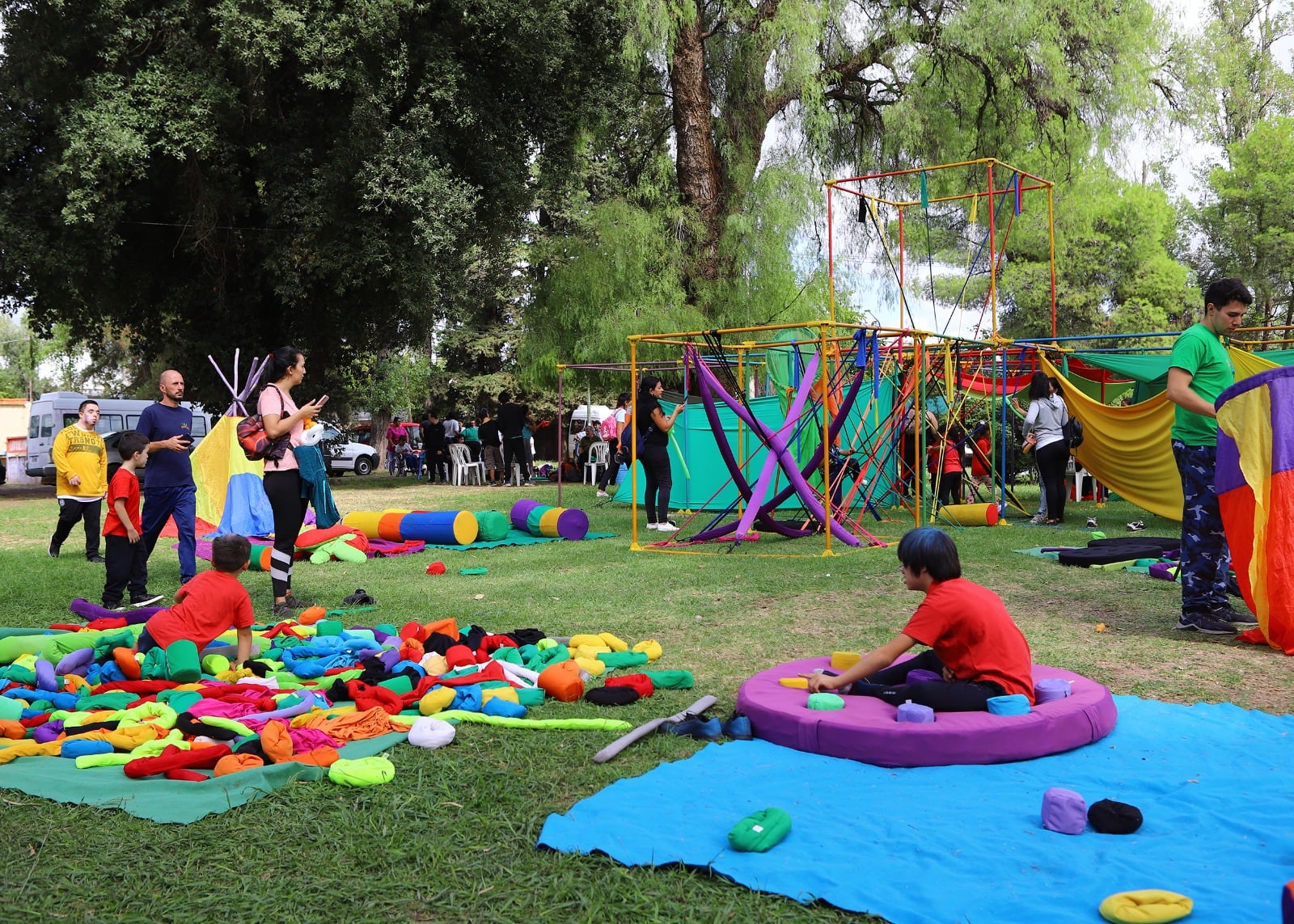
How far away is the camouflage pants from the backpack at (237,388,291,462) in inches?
218

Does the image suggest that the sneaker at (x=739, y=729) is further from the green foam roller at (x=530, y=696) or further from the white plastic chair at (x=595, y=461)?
the white plastic chair at (x=595, y=461)

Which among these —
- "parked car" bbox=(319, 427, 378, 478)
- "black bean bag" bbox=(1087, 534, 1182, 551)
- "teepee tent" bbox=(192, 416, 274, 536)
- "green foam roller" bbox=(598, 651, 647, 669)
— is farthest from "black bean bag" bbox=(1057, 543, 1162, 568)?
"parked car" bbox=(319, 427, 378, 478)

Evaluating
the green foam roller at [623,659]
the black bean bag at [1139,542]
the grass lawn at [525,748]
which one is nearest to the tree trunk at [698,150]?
the grass lawn at [525,748]

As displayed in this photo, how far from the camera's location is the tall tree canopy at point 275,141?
18438 millimetres

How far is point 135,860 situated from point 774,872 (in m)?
1.80

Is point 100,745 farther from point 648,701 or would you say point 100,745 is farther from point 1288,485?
point 1288,485

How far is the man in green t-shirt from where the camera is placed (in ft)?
19.9

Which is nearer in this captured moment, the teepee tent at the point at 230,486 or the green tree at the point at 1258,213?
the teepee tent at the point at 230,486

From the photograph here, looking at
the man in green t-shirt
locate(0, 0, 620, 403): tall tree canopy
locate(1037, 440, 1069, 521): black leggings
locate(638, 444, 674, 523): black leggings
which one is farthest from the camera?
locate(0, 0, 620, 403): tall tree canopy

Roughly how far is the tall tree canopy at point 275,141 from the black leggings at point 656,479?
8.28 meters

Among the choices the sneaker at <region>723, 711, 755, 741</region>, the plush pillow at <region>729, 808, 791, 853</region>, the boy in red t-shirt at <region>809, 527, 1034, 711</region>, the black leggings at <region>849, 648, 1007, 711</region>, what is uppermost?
the boy in red t-shirt at <region>809, 527, 1034, 711</region>

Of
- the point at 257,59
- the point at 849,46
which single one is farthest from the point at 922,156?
the point at 257,59

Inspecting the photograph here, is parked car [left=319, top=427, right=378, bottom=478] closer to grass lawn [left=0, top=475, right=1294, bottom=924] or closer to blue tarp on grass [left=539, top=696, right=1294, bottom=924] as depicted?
grass lawn [left=0, top=475, right=1294, bottom=924]

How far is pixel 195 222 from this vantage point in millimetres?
20875
